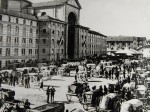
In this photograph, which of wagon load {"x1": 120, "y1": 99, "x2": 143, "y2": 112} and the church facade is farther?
the church facade

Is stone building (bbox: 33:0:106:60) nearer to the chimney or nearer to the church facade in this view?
the church facade

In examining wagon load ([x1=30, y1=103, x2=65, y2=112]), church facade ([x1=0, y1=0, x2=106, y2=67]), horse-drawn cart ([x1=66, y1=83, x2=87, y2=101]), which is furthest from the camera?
church facade ([x1=0, y1=0, x2=106, y2=67])

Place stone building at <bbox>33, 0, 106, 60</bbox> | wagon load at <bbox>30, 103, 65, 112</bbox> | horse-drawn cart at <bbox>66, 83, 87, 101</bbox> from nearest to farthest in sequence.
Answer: wagon load at <bbox>30, 103, 65, 112</bbox> → horse-drawn cart at <bbox>66, 83, 87, 101</bbox> → stone building at <bbox>33, 0, 106, 60</bbox>

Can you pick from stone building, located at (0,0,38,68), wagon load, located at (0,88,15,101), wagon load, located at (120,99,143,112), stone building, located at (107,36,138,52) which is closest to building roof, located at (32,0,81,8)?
stone building, located at (0,0,38,68)

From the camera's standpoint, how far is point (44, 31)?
3550 cm

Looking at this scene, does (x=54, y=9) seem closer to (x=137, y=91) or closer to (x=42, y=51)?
(x=42, y=51)

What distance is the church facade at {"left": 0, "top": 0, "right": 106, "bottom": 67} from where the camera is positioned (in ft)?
97.4

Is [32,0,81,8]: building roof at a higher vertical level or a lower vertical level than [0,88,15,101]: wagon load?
higher

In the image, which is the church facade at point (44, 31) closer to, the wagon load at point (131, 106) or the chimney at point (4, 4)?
the chimney at point (4, 4)

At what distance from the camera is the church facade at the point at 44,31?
97.4ft

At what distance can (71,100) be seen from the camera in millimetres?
11766

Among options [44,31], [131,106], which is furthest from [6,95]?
[44,31]

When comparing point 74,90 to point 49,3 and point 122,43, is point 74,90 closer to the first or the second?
point 49,3

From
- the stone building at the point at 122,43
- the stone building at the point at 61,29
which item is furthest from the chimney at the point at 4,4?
the stone building at the point at 122,43
